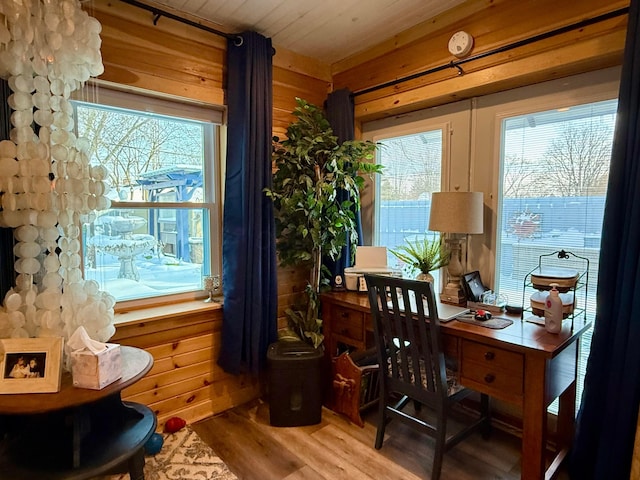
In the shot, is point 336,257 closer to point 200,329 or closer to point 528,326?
point 200,329

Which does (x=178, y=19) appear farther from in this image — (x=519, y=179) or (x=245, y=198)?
(x=519, y=179)

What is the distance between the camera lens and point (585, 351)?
2039mm

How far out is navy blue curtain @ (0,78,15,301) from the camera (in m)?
1.66

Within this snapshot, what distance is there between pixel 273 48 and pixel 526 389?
2425 mm

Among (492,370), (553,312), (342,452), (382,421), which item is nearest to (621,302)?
(553,312)

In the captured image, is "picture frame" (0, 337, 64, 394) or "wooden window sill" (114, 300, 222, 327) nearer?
"picture frame" (0, 337, 64, 394)

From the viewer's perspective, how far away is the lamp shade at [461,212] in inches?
83.4

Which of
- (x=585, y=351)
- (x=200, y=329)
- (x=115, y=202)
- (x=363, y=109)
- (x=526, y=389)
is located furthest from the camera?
(x=363, y=109)

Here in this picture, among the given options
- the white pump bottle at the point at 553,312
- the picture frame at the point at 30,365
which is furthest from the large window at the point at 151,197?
the white pump bottle at the point at 553,312

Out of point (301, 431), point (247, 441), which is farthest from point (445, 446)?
point (247, 441)

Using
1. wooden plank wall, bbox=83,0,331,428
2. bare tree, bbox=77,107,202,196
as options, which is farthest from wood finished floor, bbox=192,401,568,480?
bare tree, bbox=77,107,202,196

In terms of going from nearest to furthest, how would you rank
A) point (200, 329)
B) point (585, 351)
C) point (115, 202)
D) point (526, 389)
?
point (526, 389)
point (585, 351)
point (115, 202)
point (200, 329)

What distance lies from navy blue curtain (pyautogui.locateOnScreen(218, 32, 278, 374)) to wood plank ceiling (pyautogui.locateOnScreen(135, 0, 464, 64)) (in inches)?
4.8

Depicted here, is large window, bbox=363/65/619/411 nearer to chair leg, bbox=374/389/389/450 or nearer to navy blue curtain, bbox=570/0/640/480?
navy blue curtain, bbox=570/0/640/480
